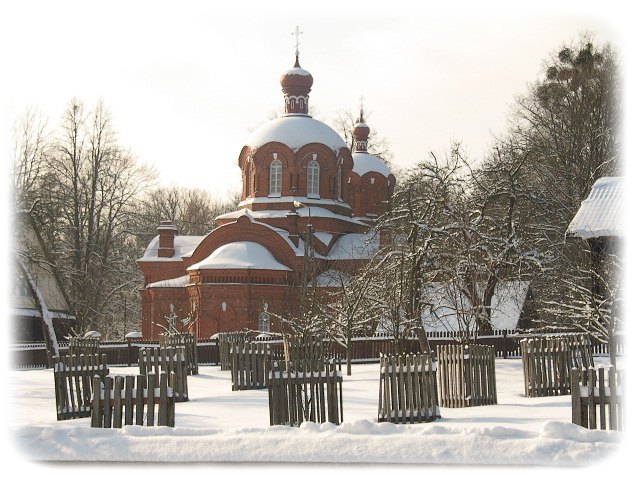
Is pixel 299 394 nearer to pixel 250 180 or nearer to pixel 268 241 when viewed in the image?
pixel 268 241

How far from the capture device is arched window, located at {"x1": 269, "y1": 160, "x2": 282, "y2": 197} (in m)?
48.8

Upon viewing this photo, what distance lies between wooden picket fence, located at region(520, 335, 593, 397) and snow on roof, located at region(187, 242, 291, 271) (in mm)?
25668

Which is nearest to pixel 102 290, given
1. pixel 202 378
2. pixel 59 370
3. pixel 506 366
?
pixel 202 378

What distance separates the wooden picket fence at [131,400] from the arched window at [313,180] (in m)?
36.7

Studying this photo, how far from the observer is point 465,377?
16750mm

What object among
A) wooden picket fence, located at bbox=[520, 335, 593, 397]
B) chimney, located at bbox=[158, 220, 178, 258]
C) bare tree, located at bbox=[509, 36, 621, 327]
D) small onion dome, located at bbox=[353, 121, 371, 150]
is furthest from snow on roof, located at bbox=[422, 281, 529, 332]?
small onion dome, located at bbox=[353, 121, 371, 150]

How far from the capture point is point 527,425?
1329 centimetres

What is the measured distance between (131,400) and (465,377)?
6605mm

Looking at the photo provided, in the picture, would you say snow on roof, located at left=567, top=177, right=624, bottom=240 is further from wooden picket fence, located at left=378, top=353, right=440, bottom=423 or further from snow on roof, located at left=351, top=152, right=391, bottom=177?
snow on roof, located at left=351, top=152, right=391, bottom=177

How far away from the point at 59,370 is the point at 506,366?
570 inches

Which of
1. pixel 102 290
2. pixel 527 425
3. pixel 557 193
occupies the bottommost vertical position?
pixel 527 425

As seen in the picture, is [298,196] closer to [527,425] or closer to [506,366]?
[506,366]

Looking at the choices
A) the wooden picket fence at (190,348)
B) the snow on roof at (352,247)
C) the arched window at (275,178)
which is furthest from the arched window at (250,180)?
the wooden picket fence at (190,348)

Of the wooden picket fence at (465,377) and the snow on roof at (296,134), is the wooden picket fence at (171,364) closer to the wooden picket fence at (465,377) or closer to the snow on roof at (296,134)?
the wooden picket fence at (465,377)
